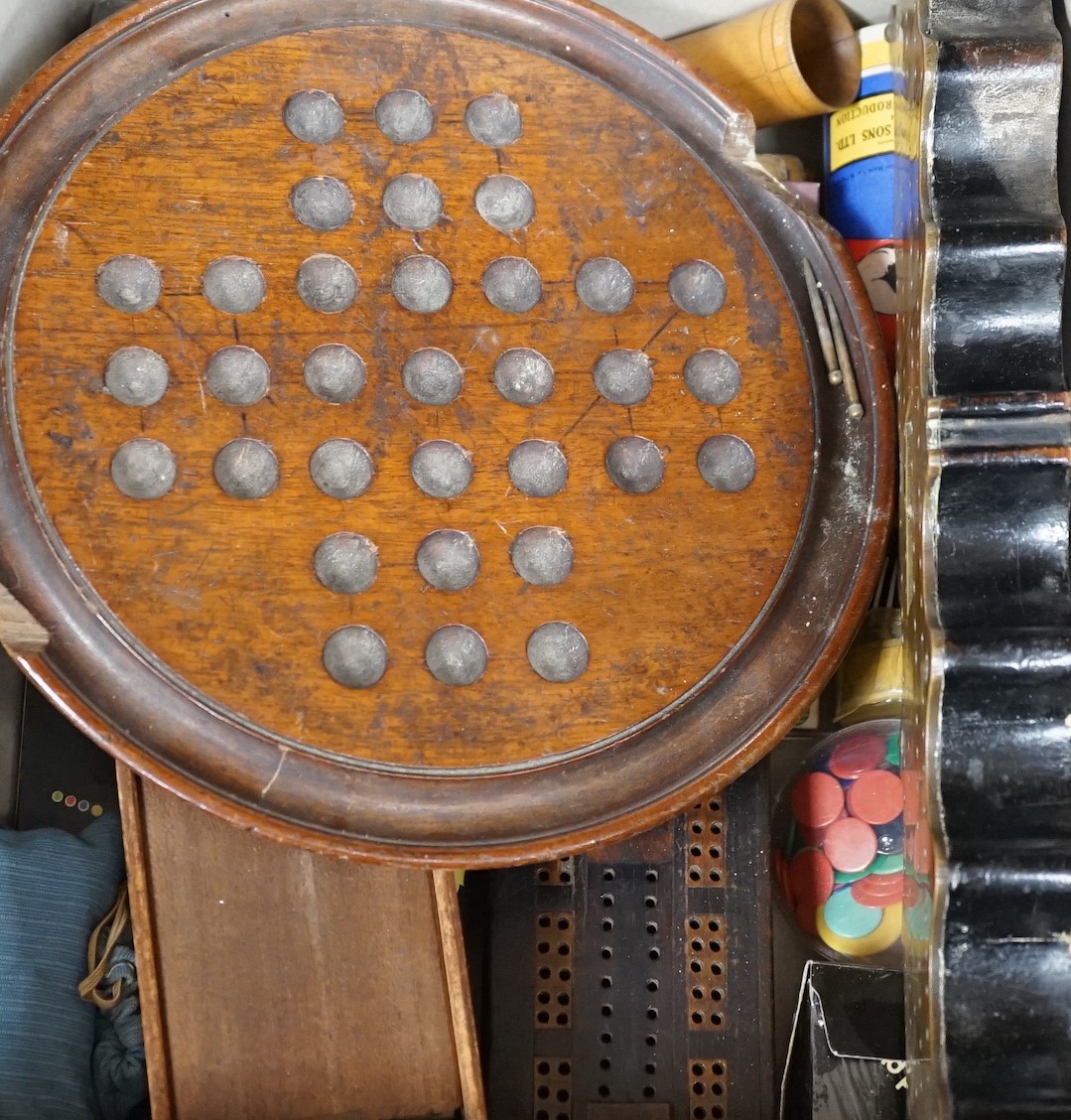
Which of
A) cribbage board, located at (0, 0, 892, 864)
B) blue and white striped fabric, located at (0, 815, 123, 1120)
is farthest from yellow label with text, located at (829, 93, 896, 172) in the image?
blue and white striped fabric, located at (0, 815, 123, 1120)

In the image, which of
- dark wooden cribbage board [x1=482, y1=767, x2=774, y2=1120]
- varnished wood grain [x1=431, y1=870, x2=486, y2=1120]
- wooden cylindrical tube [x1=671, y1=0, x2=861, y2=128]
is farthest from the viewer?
wooden cylindrical tube [x1=671, y1=0, x2=861, y2=128]

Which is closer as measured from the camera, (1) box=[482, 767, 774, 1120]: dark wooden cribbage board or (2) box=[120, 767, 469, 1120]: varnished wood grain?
(2) box=[120, 767, 469, 1120]: varnished wood grain

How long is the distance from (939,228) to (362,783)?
0.73m

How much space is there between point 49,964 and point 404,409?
2.42ft

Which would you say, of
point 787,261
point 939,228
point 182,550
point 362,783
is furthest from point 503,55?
point 362,783

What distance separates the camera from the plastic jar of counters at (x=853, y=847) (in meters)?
1.39

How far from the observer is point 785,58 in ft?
4.85

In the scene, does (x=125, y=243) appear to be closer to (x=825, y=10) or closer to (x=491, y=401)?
(x=491, y=401)

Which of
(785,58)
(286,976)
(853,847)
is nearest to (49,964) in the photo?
(286,976)

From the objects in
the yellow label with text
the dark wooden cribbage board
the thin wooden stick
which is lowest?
the dark wooden cribbage board

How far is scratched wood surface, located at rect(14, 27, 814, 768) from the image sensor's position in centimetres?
113

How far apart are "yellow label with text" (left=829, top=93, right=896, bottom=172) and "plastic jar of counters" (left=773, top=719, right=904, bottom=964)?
28.6 inches

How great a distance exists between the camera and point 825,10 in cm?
155

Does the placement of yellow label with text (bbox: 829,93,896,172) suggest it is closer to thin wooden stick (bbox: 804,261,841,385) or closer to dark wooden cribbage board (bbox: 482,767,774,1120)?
thin wooden stick (bbox: 804,261,841,385)
